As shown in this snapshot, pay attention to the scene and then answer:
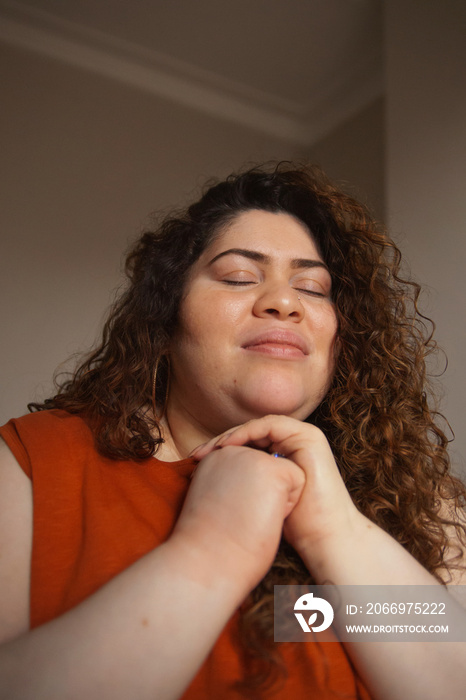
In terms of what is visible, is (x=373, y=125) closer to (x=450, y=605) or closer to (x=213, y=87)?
(x=213, y=87)

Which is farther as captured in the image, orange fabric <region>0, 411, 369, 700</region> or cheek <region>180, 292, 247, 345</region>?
cheek <region>180, 292, 247, 345</region>

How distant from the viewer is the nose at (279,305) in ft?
3.24

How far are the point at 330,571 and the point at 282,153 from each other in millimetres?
3419

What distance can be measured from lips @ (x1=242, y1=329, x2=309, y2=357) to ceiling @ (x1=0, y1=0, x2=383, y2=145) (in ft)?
7.84

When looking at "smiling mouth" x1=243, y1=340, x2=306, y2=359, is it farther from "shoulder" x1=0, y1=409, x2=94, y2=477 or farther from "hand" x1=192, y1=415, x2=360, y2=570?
"shoulder" x1=0, y1=409, x2=94, y2=477

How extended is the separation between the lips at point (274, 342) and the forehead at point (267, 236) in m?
0.21

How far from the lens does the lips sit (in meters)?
0.96

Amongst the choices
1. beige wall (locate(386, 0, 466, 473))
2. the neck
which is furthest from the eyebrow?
beige wall (locate(386, 0, 466, 473))

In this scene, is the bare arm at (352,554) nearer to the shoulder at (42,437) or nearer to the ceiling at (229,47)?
the shoulder at (42,437)

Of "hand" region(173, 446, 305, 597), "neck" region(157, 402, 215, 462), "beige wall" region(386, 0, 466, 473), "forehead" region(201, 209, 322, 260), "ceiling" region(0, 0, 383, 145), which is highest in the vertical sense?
"ceiling" region(0, 0, 383, 145)

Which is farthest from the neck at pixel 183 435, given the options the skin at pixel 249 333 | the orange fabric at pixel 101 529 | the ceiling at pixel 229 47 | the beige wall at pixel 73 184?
the ceiling at pixel 229 47

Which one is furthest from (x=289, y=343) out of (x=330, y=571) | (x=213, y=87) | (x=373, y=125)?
(x=213, y=87)

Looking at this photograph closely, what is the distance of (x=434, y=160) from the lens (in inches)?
76.7
